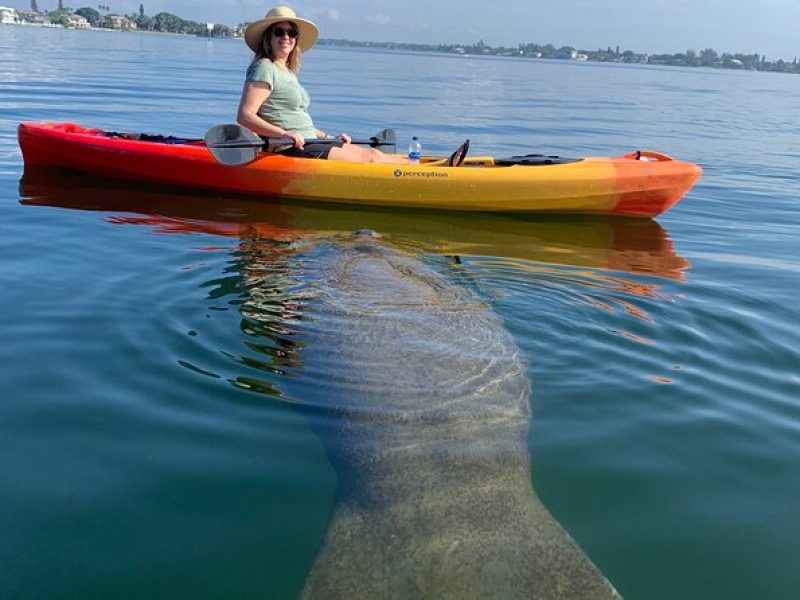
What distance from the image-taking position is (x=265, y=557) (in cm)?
323

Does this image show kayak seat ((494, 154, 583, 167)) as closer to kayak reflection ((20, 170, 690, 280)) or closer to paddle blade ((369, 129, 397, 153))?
kayak reflection ((20, 170, 690, 280))

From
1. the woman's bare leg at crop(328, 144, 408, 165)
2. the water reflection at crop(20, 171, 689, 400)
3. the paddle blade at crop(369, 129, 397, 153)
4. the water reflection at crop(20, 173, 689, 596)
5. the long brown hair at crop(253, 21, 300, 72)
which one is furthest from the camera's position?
the paddle blade at crop(369, 129, 397, 153)

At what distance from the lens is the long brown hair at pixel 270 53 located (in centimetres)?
962

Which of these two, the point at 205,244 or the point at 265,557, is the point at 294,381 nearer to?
the point at 265,557

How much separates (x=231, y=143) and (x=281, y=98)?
84 cm

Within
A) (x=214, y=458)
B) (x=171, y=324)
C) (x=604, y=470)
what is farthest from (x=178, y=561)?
(x=171, y=324)

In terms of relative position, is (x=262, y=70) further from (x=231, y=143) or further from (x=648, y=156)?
(x=648, y=156)

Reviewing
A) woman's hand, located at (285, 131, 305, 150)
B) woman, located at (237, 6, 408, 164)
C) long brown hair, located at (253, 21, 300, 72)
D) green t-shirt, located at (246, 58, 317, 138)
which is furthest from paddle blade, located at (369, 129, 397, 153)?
long brown hair, located at (253, 21, 300, 72)

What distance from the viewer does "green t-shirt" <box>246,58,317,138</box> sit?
376 inches

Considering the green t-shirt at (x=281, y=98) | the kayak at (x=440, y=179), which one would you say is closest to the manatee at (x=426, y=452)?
the kayak at (x=440, y=179)

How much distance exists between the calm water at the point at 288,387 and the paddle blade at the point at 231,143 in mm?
674

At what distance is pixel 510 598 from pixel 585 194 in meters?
7.91

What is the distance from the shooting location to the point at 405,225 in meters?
9.84

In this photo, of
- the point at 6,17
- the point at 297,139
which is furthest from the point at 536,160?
the point at 6,17
